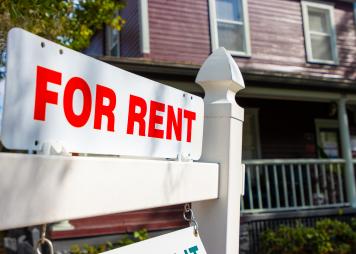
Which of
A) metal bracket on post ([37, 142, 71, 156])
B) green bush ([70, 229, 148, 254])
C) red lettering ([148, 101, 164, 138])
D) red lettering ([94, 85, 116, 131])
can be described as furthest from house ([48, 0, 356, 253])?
Result: metal bracket on post ([37, 142, 71, 156])

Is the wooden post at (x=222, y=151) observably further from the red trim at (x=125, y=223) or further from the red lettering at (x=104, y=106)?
the red trim at (x=125, y=223)

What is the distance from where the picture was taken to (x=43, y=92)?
994mm

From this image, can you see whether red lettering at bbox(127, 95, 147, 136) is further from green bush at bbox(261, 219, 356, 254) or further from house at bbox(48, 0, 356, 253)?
green bush at bbox(261, 219, 356, 254)

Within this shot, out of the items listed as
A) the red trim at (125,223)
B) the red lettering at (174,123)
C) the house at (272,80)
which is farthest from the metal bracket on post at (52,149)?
the house at (272,80)

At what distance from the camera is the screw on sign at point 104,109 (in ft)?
3.26

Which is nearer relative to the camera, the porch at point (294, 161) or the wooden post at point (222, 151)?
the wooden post at point (222, 151)

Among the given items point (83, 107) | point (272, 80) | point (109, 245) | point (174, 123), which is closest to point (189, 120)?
point (174, 123)

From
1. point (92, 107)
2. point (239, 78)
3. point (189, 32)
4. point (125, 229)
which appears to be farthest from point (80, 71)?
point (189, 32)

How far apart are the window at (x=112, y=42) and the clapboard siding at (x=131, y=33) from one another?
463 mm

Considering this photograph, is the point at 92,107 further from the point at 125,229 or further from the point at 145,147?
the point at 125,229

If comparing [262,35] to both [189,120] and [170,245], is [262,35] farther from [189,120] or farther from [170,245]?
[170,245]

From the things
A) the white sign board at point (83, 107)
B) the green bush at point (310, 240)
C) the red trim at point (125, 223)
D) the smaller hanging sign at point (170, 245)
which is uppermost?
the white sign board at point (83, 107)

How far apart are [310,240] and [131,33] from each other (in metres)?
6.28

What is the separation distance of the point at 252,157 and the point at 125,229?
4.98 meters
